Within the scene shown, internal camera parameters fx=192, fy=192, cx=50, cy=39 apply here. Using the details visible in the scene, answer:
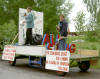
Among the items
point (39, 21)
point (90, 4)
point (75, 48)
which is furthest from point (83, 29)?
point (90, 4)

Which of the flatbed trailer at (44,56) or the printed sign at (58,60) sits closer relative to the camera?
the printed sign at (58,60)

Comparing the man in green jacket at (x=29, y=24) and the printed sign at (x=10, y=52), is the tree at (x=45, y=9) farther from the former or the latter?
the printed sign at (x=10, y=52)

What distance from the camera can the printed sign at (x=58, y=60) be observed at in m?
Answer: 6.96

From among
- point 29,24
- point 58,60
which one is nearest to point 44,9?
point 29,24

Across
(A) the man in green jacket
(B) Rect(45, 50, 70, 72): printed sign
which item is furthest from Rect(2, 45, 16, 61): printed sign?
(B) Rect(45, 50, 70, 72): printed sign

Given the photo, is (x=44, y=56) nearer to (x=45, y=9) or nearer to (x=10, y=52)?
(x=10, y=52)

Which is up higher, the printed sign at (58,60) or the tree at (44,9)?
the tree at (44,9)

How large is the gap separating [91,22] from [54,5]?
8178 mm

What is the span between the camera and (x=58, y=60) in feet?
23.8

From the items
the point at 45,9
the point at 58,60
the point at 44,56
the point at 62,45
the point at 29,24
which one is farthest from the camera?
the point at 45,9

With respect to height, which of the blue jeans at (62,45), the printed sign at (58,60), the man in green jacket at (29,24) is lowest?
the printed sign at (58,60)

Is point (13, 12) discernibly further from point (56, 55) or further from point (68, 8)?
point (56, 55)

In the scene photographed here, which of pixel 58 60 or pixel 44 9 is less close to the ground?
pixel 44 9

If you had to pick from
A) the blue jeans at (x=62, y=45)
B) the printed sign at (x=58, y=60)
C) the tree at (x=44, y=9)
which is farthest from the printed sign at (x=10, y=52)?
the tree at (x=44, y=9)
